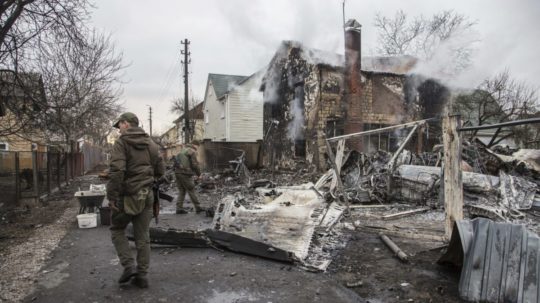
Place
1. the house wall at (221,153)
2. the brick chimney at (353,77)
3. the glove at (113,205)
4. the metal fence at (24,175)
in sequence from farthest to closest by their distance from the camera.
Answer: the house wall at (221,153), the brick chimney at (353,77), the metal fence at (24,175), the glove at (113,205)

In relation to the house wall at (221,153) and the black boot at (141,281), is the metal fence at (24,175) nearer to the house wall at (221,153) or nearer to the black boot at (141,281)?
the black boot at (141,281)

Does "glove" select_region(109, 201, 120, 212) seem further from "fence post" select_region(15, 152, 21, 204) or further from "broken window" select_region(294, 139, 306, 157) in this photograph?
"broken window" select_region(294, 139, 306, 157)

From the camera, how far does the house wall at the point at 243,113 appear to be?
26.4 meters

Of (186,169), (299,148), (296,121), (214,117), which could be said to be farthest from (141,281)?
(214,117)

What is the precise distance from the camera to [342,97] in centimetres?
1520

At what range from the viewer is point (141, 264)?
4016 millimetres

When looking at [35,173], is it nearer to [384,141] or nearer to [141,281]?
[141,281]

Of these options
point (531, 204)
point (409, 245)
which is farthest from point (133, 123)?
point (531, 204)

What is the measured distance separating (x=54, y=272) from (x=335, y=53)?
46.2ft

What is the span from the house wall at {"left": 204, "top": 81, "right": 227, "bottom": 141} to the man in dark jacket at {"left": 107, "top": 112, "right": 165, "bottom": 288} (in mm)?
23344

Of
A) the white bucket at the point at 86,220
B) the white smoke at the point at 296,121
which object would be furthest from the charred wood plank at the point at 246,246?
the white smoke at the point at 296,121

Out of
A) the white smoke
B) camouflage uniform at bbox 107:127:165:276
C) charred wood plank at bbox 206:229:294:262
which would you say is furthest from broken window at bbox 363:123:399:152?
camouflage uniform at bbox 107:127:165:276

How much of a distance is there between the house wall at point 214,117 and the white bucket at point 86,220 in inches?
811

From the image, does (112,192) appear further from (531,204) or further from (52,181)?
(52,181)
